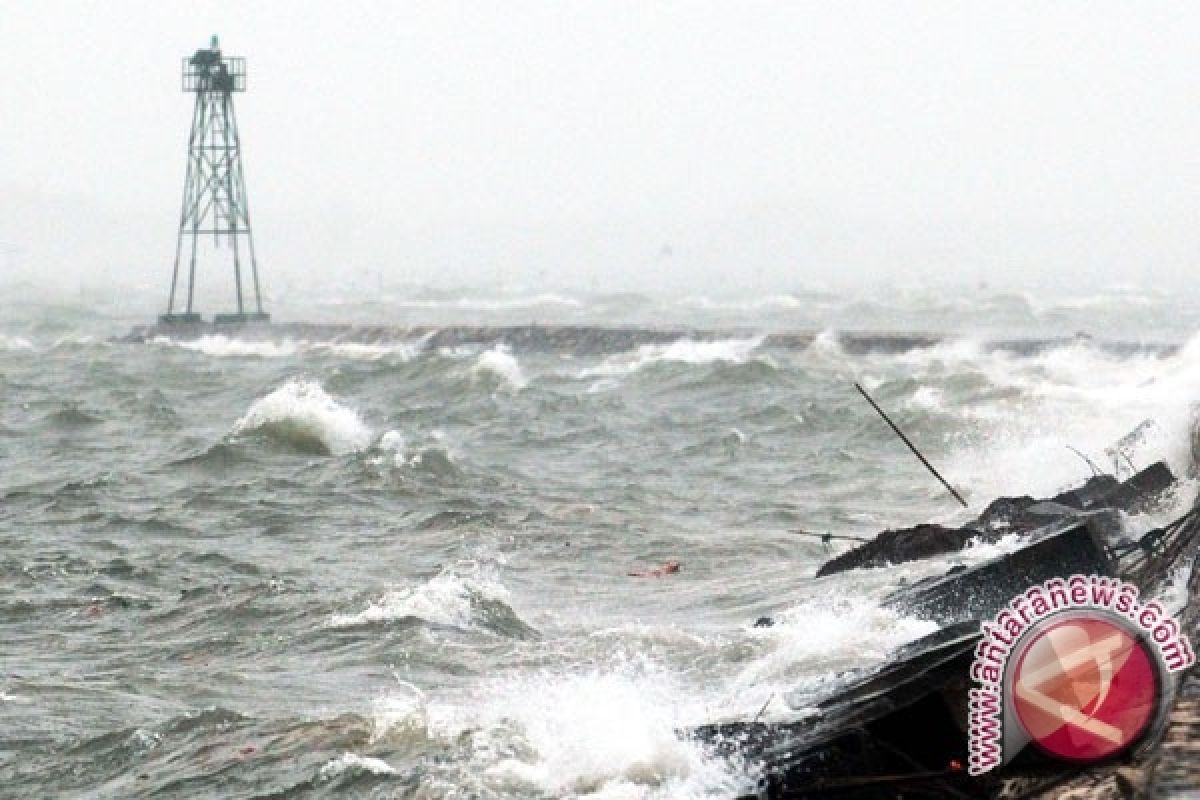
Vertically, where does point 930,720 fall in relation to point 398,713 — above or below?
above

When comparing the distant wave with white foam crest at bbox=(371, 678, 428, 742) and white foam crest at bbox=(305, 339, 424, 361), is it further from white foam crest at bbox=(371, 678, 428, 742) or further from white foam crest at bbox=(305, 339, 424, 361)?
white foam crest at bbox=(371, 678, 428, 742)

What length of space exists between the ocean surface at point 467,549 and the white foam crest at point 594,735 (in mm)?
29

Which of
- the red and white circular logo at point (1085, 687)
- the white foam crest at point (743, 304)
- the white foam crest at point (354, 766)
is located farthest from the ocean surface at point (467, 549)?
the white foam crest at point (743, 304)

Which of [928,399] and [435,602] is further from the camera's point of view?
[928,399]

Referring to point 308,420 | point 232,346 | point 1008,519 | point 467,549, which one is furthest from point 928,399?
point 232,346

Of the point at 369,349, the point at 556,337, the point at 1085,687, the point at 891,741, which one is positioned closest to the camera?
the point at 1085,687

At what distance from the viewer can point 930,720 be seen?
8.94 m

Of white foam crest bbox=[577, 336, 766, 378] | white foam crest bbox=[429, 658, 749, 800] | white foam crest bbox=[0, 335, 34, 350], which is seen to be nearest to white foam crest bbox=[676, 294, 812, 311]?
white foam crest bbox=[577, 336, 766, 378]

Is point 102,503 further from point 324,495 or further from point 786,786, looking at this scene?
point 786,786

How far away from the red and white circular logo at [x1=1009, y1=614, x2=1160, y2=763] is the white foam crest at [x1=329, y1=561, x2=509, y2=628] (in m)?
7.49

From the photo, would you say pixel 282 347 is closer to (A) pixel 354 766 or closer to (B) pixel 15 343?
(B) pixel 15 343

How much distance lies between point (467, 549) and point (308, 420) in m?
9.81

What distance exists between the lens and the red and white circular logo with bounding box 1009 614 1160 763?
7723 millimetres

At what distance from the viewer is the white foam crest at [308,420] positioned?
2750cm
